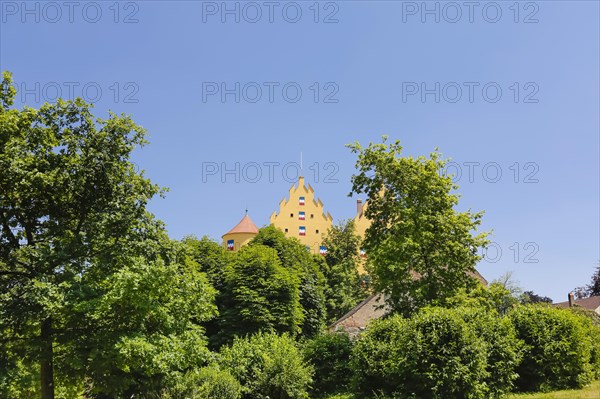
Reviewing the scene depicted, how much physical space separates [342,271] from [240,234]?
2059 cm

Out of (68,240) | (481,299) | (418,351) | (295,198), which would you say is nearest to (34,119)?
(68,240)

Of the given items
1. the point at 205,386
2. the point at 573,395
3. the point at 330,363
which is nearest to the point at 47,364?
the point at 205,386

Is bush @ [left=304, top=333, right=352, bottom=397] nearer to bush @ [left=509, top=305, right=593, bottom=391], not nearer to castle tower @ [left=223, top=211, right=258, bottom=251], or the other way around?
bush @ [left=509, top=305, right=593, bottom=391]

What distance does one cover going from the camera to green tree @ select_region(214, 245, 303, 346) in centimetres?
3712

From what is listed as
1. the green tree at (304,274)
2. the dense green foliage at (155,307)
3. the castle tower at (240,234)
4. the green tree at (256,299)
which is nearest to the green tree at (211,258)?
the green tree at (256,299)

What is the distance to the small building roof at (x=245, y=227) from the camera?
250 feet

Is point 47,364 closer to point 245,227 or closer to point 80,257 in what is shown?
point 80,257

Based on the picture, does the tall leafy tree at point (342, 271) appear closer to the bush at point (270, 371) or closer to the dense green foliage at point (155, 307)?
the bush at point (270, 371)

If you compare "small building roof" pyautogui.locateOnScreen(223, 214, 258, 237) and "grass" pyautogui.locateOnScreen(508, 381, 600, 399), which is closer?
"grass" pyautogui.locateOnScreen(508, 381, 600, 399)

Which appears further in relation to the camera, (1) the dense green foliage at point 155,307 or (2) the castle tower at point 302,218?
(2) the castle tower at point 302,218

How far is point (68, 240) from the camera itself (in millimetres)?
18906

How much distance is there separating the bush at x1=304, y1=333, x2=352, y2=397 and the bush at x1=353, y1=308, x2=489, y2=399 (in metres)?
6.78

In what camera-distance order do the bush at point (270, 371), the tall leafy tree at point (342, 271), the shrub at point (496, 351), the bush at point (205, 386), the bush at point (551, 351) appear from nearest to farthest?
the shrub at point (496, 351) → the bush at point (205, 386) → the bush at point (551, 351) → the bush at point (270, 371) → the tall leafy tree at point (342, 271)

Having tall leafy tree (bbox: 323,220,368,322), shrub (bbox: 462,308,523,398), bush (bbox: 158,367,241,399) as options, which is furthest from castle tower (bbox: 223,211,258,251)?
shrub (bbox: 462,308,523,398)
